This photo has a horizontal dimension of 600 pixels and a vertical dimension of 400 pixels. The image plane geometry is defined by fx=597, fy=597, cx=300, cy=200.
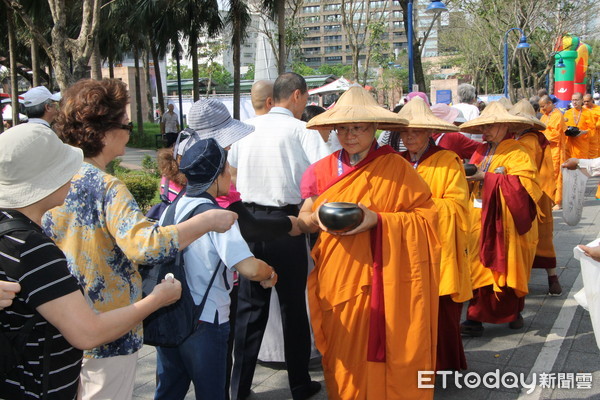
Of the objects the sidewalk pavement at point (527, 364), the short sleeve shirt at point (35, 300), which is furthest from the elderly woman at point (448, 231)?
the short sleeve shirt at point (35, 300)

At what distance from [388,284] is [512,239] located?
6.75 ft

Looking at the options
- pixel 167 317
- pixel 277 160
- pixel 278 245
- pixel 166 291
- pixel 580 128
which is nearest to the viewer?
pixel 166 291

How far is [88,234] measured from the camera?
2.21 m

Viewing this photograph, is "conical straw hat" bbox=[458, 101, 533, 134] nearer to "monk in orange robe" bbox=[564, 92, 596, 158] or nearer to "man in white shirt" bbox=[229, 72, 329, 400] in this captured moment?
"man in white shirt" bbox=[229, 72, 329, 400]

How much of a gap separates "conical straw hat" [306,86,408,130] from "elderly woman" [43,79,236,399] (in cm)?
106

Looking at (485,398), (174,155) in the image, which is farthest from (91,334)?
(485,398)

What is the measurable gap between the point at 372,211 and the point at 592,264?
42.9 inches

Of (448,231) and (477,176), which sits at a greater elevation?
(477,176)

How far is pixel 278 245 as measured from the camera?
3629 mm

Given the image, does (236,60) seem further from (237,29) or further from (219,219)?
(219,219)

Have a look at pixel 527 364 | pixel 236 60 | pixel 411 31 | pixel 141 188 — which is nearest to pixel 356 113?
pixel 527 364

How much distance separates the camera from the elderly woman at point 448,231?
13.0 feet

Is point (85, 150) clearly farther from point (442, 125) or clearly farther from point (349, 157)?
point (442, 125)

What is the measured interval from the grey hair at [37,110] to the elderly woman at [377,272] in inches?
121
